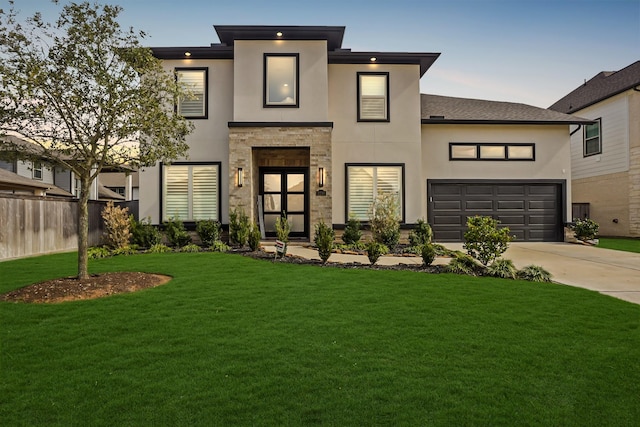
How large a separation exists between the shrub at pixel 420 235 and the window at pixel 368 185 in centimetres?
77

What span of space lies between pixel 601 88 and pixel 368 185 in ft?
47.5

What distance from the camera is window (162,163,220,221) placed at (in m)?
13.2

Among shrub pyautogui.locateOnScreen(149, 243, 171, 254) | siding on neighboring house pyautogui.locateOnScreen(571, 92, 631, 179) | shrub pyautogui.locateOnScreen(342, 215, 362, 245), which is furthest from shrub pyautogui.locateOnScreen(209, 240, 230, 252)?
siding on neighboring house pyautogui.locateOnScreen(571, 92, 631, 179)

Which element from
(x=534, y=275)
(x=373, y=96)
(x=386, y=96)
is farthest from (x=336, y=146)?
(x=534, y=275)

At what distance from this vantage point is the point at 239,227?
11.7 meters

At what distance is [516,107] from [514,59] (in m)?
2.69

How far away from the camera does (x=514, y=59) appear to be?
56.6 ft

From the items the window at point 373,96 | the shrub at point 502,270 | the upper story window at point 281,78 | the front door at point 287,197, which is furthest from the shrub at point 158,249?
the shrub at point 502,270

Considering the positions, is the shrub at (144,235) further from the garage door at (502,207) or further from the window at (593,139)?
the window at (593,139)

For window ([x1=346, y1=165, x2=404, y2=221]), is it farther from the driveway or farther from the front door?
the driveway

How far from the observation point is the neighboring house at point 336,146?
12633 millimetres

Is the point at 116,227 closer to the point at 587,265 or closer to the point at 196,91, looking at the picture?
the point at 196,91

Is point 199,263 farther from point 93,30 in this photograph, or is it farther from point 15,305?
point 93,30

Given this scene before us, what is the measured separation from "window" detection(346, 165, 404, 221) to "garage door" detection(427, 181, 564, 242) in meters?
1.63
